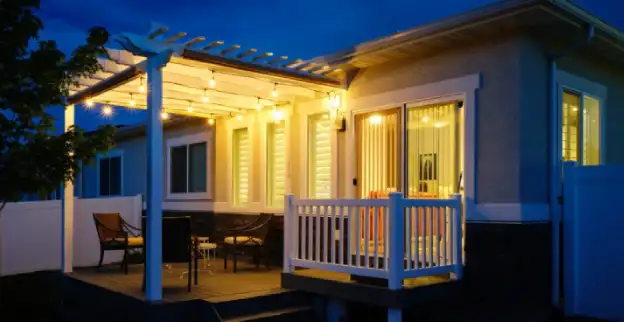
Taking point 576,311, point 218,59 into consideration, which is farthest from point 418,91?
point 576,311

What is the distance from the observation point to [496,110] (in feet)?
20.0

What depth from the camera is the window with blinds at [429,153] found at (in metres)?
7.00

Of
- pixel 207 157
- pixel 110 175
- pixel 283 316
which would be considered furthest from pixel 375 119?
pixel 110 175

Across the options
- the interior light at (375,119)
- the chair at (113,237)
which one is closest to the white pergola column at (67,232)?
the chair at (113,237)

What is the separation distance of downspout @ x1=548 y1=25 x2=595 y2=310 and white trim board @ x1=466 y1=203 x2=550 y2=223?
127 millimetres

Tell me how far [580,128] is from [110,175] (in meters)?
12.0

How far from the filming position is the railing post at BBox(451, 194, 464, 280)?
19.9 ft

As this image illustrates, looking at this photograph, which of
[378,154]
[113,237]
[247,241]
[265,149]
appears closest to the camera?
[378,154]

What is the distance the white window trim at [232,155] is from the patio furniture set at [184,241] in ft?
2.33

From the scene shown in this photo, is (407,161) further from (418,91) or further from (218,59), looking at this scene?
(218,59)

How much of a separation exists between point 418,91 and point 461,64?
63 cm

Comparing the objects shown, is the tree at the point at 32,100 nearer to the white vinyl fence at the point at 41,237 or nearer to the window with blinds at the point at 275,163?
the white vinyl fence at the point at 41,237

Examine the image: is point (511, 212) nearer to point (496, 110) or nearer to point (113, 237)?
point (496, 110)

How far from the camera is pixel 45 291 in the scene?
8.52 meters
